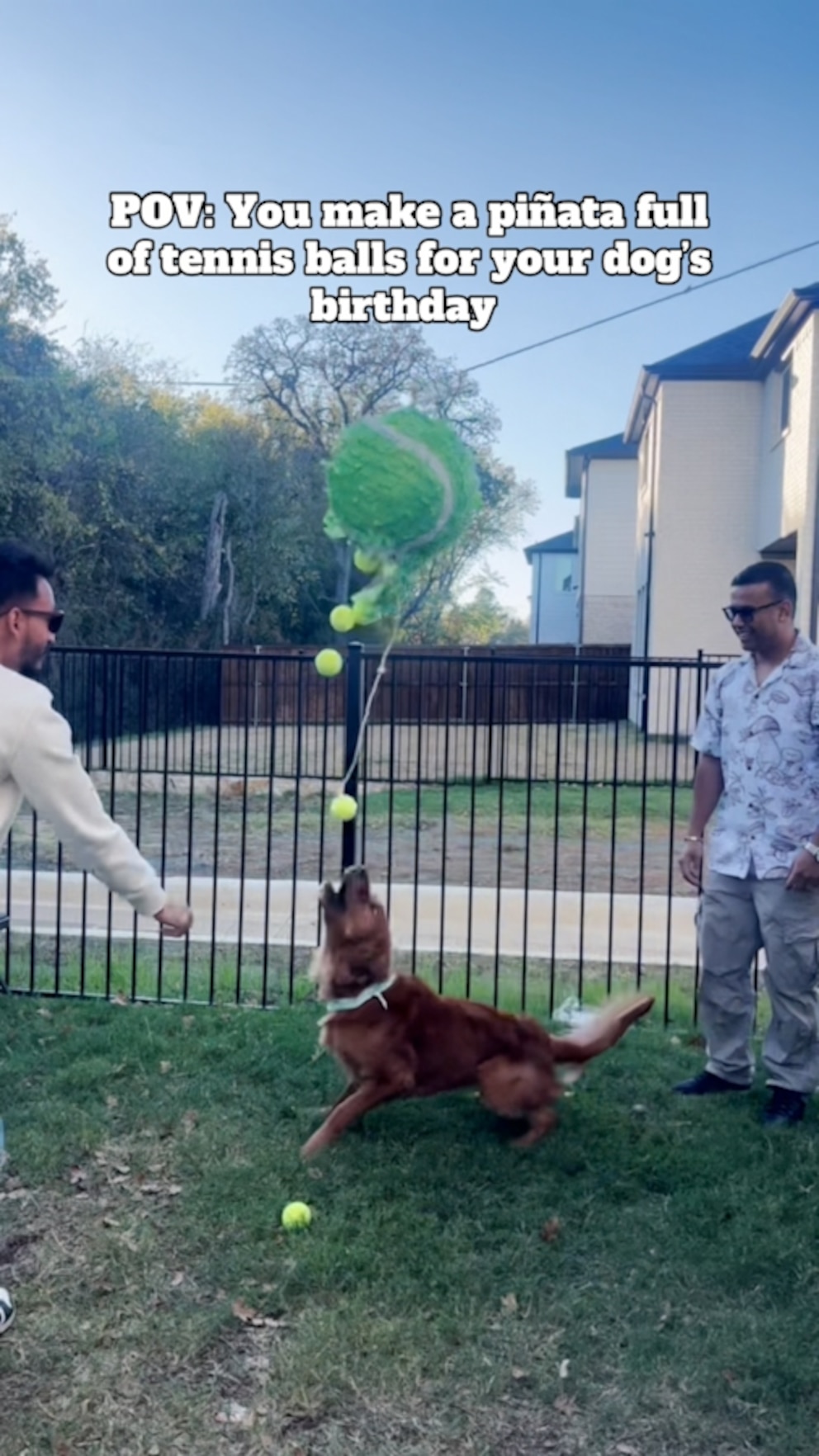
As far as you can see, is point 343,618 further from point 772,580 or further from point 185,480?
point 185,480

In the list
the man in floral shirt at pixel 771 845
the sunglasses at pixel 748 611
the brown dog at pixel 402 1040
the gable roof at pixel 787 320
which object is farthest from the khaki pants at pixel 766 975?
the gable roof at pixel 787 320

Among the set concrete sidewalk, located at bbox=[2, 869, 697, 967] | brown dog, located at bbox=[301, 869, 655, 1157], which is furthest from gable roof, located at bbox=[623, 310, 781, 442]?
brown dog, located at bbox=[301, 869, 655, 1157]

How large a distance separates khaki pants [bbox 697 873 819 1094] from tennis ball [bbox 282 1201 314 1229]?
1.80 meters

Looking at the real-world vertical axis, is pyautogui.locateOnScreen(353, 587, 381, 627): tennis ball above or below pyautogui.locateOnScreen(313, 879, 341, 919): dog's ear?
above

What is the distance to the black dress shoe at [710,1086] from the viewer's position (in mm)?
4668

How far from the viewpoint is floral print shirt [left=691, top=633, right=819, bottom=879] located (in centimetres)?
431

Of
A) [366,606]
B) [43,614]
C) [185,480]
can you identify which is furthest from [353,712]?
[185,480]

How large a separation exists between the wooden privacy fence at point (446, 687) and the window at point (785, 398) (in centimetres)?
497

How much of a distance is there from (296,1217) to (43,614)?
2.04m

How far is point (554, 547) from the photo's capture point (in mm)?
48156

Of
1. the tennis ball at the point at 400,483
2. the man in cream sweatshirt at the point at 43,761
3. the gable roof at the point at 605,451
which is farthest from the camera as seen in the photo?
the gable roof at the point at 605,451

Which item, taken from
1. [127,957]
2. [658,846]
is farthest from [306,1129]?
[658,846]

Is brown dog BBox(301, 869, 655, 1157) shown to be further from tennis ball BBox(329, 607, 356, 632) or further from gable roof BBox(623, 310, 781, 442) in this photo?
gable roof BBox(623, 310, 781, 442)

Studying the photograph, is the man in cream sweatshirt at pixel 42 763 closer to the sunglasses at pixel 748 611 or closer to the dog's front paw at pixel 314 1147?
the dog's front paw at pixel 314 1147
